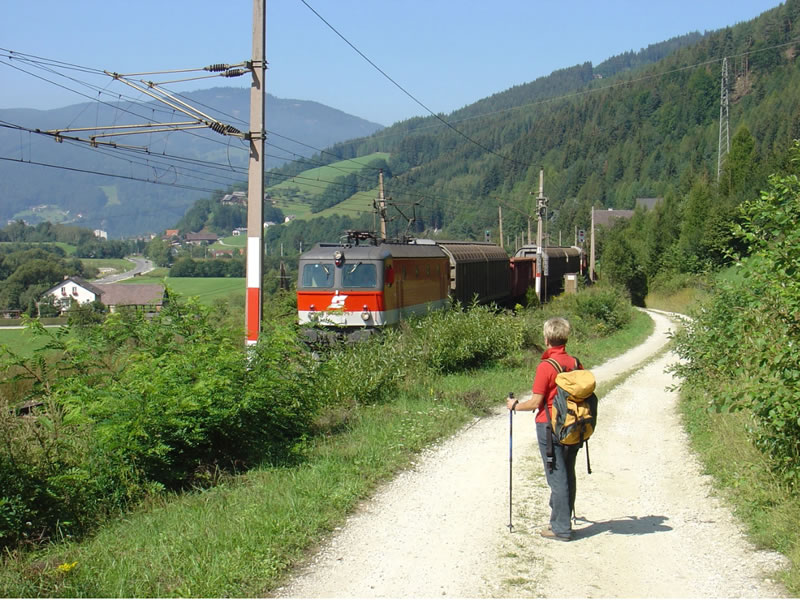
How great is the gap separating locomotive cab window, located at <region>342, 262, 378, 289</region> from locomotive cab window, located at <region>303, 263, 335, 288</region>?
0.43m

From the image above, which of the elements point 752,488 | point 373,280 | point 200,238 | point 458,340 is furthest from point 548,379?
point 200,238

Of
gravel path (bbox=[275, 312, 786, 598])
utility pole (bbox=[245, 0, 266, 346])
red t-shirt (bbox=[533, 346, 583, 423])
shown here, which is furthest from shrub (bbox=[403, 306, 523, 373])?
red t-shirt (bbox=[533, 346, 583, 423])

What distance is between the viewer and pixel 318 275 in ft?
66.8

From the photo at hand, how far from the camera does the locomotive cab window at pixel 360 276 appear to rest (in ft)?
64.7

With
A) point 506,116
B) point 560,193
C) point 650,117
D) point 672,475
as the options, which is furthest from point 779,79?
point 672,475

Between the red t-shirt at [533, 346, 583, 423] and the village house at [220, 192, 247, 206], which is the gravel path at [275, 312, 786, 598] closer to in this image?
the red t-shirt at [533, 346, 583, 423]

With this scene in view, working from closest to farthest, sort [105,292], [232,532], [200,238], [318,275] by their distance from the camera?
1. [232,532]
2. [318,275]
3. [105,292]
4. [200,238]

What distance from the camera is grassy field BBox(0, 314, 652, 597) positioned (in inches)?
205

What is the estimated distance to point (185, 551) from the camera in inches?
225

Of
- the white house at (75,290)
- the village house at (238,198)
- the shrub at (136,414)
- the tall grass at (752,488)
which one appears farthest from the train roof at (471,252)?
the white house at (75,290)

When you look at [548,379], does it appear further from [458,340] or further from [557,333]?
[458,340]

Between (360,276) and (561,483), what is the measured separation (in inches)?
550

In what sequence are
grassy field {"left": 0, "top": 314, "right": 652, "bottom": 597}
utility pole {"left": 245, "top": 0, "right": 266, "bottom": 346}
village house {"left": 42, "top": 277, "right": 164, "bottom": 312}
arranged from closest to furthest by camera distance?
grassy field {"left": 0, "top": 314, "right": 652, "bottom": 597} < utility pole {"left": 245, "top": 0, "right": 266, "bottom": 346} < village house {"left": 42, "top": 277, "right": 164, "bottom": 312}

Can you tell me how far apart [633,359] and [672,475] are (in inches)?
520
